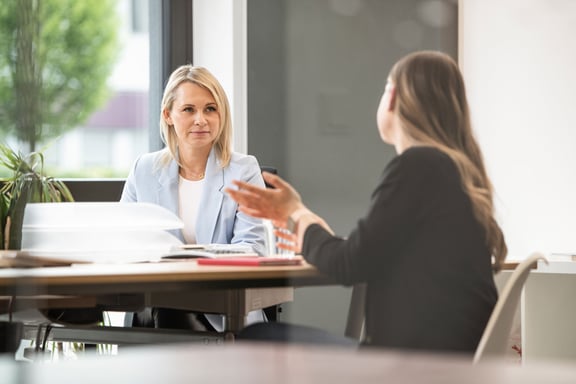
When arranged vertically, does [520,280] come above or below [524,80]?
below

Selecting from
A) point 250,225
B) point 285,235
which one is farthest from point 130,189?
point 250,225

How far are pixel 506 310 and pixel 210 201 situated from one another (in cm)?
62

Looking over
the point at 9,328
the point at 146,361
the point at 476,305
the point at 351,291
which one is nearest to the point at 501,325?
the point at 476,305

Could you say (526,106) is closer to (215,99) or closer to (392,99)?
(392,99)

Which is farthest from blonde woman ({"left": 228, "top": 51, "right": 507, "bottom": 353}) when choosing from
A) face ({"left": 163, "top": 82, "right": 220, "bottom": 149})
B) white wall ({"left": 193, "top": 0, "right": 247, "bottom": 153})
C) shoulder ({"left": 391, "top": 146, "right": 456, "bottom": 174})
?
face ({"left": 163, "top": 82, "right": 220, "bottom": 149})

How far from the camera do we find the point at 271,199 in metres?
1.06

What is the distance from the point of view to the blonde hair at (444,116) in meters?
0.96

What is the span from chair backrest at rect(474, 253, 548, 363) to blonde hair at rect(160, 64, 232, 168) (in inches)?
16.2

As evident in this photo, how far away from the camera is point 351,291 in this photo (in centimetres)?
100

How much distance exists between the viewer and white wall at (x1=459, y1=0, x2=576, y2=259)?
3.20 feet

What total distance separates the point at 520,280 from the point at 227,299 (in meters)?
0.47

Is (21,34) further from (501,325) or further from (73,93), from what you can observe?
(501,325)

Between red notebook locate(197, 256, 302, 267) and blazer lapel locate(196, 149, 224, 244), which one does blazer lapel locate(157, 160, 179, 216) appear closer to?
blazer lapel locate(196, 149, 224, 244)

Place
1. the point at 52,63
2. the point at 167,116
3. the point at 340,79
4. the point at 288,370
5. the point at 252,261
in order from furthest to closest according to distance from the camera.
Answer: the point at 252,261
the point at 167,116
the point at 340,79
the point at 52,63
the point at 288,370
